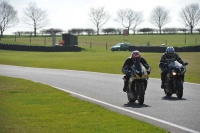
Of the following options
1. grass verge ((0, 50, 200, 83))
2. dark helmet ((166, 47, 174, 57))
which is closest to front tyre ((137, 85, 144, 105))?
dark helmet ((166, 47, 174, 57))

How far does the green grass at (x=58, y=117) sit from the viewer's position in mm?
10133

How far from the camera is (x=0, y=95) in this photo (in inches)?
663

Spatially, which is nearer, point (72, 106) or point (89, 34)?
point (72, 106)

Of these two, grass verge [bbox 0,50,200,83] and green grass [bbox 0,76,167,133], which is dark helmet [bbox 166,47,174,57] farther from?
grass verge [bbox 0,50,200,83]

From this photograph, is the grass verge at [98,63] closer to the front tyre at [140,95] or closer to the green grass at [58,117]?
the front tyre at [140,95]

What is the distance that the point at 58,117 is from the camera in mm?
11812

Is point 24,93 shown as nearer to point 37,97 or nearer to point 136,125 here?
point 37,97

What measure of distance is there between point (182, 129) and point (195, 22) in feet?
423

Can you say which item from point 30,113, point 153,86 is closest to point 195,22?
point 153,86

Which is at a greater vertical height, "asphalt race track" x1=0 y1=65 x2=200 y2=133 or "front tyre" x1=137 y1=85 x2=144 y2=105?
"front tyre" x1=137 y1=85 x2=144 y2=105

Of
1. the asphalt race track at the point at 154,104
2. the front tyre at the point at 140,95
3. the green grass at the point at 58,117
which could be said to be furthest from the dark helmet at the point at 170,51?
the green grass at the point at 58,117

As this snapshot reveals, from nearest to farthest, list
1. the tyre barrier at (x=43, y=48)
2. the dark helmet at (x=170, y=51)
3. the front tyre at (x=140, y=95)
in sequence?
the front tyre at (x=140, y=95) → the dark helmet at (x=170, y=51) → the tyre barrier at (x=43, y=48)

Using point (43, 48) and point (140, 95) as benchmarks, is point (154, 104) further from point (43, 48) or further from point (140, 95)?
point (43, 48)

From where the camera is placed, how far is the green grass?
10.1m
